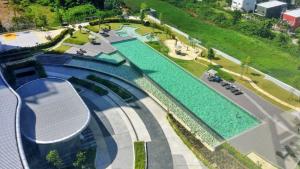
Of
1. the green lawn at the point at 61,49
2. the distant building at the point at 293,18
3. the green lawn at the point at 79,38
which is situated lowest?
the green lawn at the point at 61,49

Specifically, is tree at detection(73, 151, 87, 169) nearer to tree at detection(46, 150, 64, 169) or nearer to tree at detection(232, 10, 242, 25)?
tree at detection(46, 150, 64, 169)

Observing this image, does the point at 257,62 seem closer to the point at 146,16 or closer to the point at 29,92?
the point at 146,16

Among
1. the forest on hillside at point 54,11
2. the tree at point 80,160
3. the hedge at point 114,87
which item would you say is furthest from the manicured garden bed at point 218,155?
the forest on hillside at point 54,11

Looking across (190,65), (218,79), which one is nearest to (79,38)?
(190,65)

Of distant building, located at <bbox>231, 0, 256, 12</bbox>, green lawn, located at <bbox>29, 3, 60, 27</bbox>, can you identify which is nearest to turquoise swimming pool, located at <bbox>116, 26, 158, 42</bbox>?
green lawn, located at <bbox>29, 3, 60, 27</bbox>

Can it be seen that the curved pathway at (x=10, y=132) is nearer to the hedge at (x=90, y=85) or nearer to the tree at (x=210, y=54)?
the hedge at (x=90, y=85)
